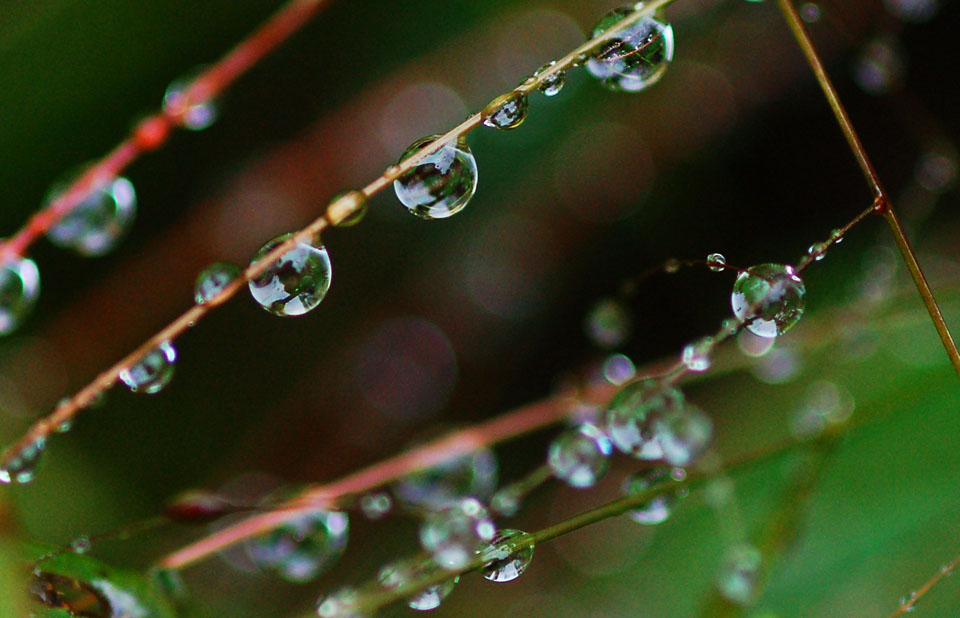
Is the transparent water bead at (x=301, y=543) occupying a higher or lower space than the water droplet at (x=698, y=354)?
higher

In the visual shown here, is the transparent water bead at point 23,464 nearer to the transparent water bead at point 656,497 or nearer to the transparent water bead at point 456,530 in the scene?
the transparent water bead at point 456,530

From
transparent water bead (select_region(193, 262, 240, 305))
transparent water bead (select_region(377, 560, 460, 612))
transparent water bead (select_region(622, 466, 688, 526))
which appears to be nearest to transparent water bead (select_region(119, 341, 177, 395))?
transparent water bead (select_region(193, 262, 240, 305))

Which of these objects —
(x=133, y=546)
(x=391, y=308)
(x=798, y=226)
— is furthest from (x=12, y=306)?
(x=798, y=226)

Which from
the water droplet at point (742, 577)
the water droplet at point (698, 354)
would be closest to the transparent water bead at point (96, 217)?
the water droplet at point (698, 354)

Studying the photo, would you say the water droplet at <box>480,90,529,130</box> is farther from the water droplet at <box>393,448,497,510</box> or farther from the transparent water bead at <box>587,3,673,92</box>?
the water droplet at <box>393,448,497,510</box>

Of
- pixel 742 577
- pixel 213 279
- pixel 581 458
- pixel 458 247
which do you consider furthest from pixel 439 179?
pixel 458 247

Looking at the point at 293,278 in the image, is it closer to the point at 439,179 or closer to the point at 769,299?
the point at 439,179
